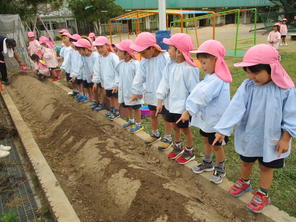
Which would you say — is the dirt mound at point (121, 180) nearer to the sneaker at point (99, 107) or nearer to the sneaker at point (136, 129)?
the sneaker at point (136, 129)

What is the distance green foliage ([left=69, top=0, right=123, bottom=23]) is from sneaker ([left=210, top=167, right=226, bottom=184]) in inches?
1149

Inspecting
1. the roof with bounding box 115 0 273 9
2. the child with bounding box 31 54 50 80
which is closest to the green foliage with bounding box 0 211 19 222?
the child with bounding box 31 54 50 80

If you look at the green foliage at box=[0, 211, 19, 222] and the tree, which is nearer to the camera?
the green foliage at box=[0, 211, 19, 222]

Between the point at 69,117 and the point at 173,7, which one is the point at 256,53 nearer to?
the point at 69,117

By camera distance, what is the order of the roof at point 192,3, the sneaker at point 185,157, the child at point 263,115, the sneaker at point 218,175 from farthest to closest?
1. the roof at point 192,3
2. the sneaker at point 185,157
3. the sneaker at point 218,175
4. the child at point 263,115

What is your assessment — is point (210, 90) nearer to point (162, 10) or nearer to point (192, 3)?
point (162, 10)

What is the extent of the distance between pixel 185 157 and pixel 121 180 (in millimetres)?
988

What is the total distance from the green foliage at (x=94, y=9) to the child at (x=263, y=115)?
96.7ft

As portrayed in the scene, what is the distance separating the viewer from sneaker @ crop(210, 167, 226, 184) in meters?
2.96

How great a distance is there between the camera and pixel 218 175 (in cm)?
299

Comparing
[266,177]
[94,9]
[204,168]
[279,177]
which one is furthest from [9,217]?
[94,9]

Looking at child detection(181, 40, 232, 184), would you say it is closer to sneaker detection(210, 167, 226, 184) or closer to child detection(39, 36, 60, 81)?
sneaker detection(210, 167, 226, 184)

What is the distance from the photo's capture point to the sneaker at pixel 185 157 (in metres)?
3.42

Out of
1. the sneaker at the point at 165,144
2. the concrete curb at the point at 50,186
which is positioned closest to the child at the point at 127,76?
the sneaker at the point at 165,144
